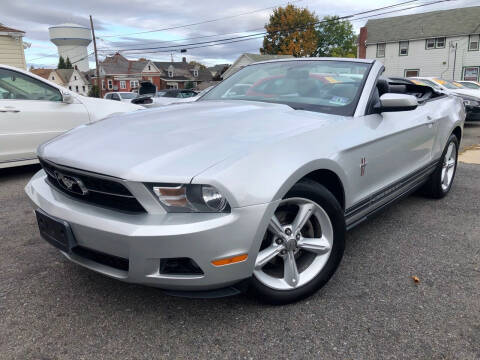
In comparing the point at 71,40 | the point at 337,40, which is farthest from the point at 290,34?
the point at 71,40

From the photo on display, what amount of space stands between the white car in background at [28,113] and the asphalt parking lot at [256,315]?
235cm

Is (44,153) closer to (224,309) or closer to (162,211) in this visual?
(162,211)

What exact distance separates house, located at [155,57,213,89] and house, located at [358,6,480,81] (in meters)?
36.5

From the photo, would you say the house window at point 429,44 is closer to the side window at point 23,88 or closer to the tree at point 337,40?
the tree at point 337,40

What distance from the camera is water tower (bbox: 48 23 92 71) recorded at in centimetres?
8944

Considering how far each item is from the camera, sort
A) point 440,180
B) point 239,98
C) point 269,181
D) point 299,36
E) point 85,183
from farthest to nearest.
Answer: point 299,36 → point 440,180 → point 239,98 → point 85,183 → point 269,181

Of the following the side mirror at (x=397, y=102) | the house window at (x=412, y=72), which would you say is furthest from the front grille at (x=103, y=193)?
the house window at (x=412, y=72)

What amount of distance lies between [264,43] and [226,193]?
50.4 meters

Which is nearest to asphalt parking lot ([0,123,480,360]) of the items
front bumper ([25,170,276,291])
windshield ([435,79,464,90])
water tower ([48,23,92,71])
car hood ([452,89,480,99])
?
front bumper ([25,170,276,291])

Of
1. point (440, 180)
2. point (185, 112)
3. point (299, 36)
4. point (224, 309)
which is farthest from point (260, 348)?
point (299, 36)

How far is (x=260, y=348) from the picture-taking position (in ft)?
6.08

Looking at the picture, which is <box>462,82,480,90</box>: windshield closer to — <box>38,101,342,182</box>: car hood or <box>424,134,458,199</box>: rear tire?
<box>424,134,458,199</box>: rear tire

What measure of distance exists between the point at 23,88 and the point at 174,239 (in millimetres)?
4402

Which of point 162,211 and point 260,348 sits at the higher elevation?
point 162,211
